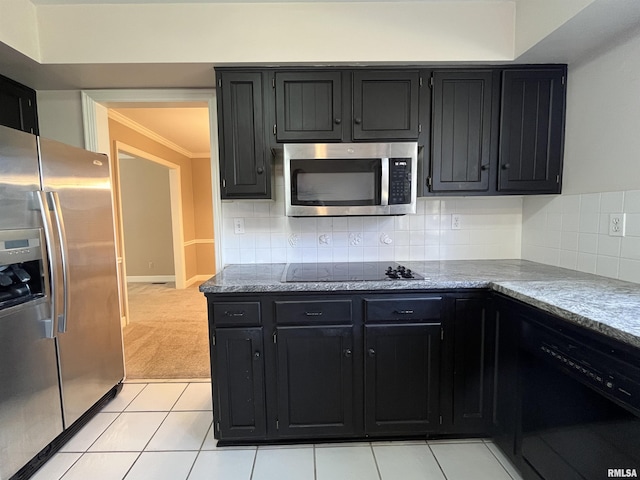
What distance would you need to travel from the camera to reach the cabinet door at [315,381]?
5.55 feet

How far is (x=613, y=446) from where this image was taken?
105 centimetres

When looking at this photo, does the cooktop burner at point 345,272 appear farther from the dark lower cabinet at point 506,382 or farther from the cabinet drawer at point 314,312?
the dark lower cabinet at point 506,382

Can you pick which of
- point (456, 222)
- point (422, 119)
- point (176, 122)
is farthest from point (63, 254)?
point (176, 122)

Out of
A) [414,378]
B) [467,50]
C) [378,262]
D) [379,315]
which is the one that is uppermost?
[467,50]

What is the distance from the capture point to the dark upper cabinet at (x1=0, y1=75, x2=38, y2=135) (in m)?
2.00

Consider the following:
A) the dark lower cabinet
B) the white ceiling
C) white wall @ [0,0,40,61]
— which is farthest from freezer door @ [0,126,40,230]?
the dark lower cabinet

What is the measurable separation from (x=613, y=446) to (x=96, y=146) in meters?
3.32

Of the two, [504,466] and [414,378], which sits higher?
[414,378]

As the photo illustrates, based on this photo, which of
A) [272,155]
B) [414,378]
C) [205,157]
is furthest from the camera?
[205,157]

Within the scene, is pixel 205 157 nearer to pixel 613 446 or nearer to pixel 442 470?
pixel 442 470

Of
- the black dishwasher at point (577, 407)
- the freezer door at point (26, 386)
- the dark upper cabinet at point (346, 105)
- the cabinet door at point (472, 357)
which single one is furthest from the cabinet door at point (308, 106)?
the freezer door at point (26, 386)

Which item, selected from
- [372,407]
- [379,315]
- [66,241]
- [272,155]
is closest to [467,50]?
[272,155]

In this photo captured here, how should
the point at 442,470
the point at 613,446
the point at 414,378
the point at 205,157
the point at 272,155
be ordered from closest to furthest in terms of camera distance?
the point at 613,446 → the point at 442,470 → the point at 414,378 → the point at 272,155 → the point at 205,157

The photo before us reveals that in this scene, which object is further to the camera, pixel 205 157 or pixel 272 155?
pixel 205 157
